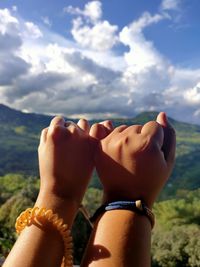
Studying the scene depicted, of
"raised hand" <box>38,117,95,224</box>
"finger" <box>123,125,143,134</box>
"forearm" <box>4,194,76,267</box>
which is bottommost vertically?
"forearm" <box>4,194,76,267</box>

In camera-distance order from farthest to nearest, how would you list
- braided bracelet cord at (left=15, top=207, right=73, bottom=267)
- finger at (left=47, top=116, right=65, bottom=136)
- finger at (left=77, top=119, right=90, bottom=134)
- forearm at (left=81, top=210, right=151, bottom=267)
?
finger at (left=77, top=119, right=90, bottom=134), finger at (left=47, top=116, right=65, bottom=136), braided bracelet cord at (left=15, top=207, right=73, bottom=267), forearm at (left=81, top=210, right=151, bottom=267)

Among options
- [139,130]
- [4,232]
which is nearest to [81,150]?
[139,130]

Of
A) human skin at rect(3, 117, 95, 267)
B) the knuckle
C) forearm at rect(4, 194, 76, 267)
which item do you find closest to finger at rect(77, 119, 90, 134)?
human skin at rect(3, 117, 95, 267)

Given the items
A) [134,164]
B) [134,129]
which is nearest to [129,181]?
[134,164]

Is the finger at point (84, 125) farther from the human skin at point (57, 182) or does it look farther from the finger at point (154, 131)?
the finger at point (154, 131)

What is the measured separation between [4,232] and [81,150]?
2966cm

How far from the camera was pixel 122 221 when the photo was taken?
3.61ft

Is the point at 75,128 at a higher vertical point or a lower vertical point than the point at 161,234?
higher

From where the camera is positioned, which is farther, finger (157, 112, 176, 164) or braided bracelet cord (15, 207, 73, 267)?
finger (157, 112, 176, 164)

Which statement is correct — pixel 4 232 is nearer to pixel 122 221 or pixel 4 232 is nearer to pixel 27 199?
pixel 27 199

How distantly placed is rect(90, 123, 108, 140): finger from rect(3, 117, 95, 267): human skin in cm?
2

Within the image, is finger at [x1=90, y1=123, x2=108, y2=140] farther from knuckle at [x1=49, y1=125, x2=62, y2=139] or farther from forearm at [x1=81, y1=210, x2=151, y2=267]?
forearm at [x1=81, y1=210, x2=151, y2=267]

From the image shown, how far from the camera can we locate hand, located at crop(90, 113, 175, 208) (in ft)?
3.94

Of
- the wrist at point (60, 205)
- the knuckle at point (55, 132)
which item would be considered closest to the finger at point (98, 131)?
the knuckle at point (55, 132)
